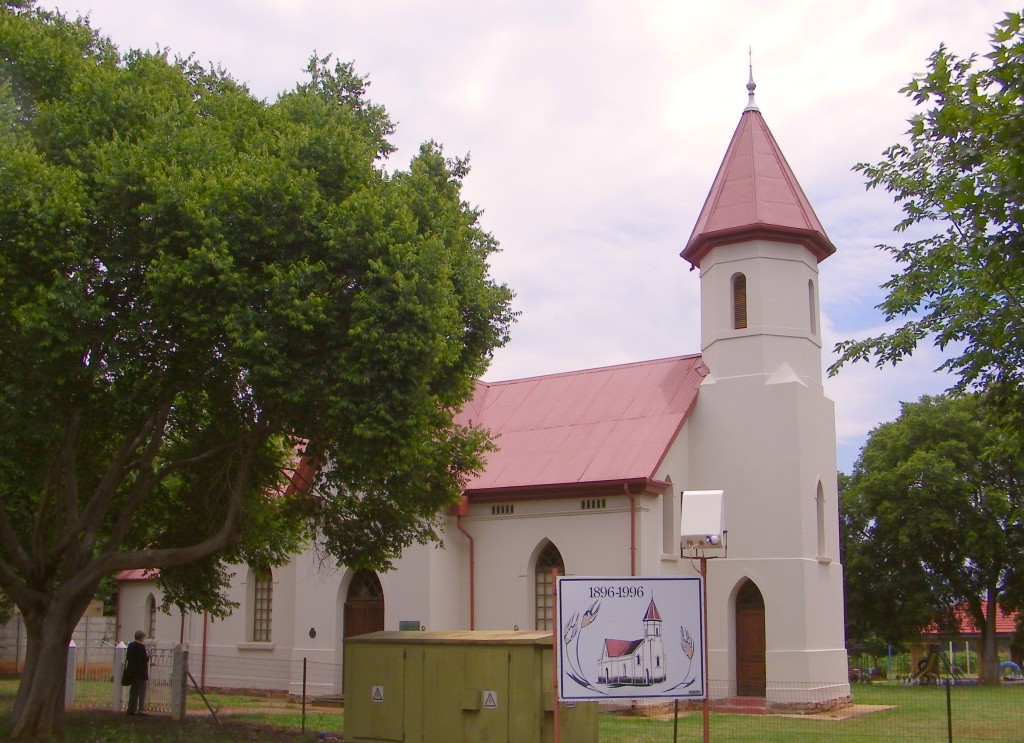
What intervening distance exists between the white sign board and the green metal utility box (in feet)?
8.85

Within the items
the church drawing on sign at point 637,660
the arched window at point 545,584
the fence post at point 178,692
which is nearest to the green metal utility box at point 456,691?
the church drawing on sign at point 637,660

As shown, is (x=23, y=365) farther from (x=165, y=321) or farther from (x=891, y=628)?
(x=891, y=628)

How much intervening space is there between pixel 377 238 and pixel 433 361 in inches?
73.3

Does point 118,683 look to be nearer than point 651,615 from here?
No

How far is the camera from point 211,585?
21.3 meters

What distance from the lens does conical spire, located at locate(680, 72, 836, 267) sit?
87.1 ft

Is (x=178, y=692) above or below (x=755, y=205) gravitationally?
below

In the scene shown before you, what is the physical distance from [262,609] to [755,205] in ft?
56.2

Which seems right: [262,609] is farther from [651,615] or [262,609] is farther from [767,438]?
[651,615]

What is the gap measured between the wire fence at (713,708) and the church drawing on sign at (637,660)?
329cm

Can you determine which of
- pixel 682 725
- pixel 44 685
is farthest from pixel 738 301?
pixel 44 685

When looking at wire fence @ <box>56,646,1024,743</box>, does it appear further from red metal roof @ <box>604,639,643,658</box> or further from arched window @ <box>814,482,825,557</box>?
red metal roof @ <box>604,639,643,658</box>

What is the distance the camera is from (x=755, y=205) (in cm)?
2664

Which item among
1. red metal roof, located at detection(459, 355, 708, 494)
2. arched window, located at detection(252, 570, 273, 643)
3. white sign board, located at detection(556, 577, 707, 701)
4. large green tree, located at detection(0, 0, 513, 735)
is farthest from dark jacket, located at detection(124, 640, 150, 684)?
white sign board, located at detection(556, 577, 707, 701)
